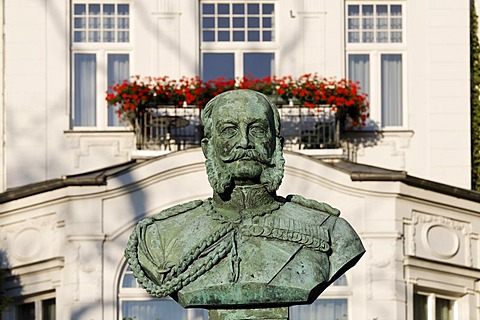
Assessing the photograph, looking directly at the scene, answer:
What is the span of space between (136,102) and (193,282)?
48.2ft

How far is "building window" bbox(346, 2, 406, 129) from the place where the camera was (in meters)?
23.6

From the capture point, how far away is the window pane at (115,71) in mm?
23281

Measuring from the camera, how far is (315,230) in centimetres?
738

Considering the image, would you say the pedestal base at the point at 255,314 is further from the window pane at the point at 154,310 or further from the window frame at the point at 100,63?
the window frame at the point at 100,63

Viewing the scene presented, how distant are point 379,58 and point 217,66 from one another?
2074 millimetres

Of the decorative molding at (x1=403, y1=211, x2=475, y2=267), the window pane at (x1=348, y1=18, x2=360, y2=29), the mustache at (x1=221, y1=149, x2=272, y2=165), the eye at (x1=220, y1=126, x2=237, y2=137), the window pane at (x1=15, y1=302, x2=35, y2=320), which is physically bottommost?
the window pane at (x1=15, y1=302, x2=35, y2=320)

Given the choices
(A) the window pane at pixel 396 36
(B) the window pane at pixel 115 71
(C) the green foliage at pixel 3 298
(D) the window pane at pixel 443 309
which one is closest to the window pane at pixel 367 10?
(A) the window pane at pixel 396 36

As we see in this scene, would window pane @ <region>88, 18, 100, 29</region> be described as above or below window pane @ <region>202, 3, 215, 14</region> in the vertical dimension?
below

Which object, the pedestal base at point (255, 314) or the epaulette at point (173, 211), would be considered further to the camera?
the epaulette at point (173, 211)

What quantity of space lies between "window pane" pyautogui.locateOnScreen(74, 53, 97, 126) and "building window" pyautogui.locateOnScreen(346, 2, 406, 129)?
128 inches

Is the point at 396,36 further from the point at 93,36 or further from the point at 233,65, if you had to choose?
the point at 93,36

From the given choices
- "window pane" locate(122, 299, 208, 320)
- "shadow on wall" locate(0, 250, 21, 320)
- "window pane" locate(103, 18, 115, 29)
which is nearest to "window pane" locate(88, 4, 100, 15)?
"window pane" locate(103, 18, 115, 29)

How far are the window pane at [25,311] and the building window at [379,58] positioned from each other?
513 cm

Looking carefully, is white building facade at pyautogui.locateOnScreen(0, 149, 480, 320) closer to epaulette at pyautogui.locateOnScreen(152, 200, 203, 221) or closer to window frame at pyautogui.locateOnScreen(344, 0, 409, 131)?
window frame at pyautogui.locateOnScreen(344, 0, 409, 131)
